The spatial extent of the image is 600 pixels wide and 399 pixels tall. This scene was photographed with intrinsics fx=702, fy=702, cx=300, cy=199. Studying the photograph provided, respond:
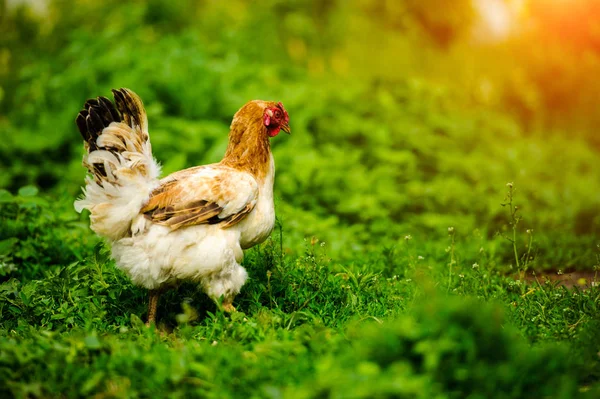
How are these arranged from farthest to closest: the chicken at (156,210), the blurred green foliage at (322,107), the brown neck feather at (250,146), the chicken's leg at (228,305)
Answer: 1. the blurred green foliage at (322,107)
2. the brown neck feather at (250,146)
3. the chicken's leg at (228,305)
4. the chicken at (156,210)

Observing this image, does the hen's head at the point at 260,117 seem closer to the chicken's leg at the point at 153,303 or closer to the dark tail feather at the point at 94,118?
the dark tail feather at the point at 94,118

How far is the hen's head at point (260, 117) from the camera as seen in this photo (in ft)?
15.0

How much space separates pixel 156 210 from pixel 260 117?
93 centimetres

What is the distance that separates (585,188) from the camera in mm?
8656

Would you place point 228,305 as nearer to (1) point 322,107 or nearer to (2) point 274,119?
(2) point 274,119

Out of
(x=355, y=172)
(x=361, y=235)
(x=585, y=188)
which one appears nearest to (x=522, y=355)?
(x=361, y=235)

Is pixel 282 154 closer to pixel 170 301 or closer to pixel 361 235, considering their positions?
pixel 361 235

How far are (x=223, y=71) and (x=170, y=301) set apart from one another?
490cm

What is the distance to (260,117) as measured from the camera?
15.1ft

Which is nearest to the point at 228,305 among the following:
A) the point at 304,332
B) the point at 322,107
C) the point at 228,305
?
the point at 228,305

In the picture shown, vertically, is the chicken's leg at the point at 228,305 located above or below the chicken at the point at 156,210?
below

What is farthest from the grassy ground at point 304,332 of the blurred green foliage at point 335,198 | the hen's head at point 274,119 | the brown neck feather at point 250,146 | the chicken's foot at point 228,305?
the hen's head at point 274,119

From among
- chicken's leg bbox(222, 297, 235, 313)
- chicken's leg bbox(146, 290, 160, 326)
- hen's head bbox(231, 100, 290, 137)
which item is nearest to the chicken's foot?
chicken's leg bbox(222, 297, 235, 313)

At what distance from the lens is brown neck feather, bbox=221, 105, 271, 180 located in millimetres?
4547
